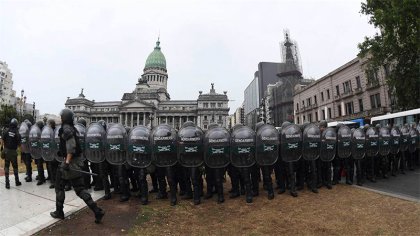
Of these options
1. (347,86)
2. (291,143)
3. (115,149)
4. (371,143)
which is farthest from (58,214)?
(347,86)

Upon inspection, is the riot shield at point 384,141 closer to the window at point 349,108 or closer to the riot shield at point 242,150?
the riot shield at point 242,150

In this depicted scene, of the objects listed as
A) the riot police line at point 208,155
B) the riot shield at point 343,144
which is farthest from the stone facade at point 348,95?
the riot police line at point 208,155

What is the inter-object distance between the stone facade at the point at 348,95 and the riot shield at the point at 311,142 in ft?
72.1

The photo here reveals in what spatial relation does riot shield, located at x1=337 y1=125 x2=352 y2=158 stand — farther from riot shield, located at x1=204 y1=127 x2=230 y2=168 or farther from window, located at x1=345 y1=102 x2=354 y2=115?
window, located at x1=345 y1=102 x2=354 y2=115

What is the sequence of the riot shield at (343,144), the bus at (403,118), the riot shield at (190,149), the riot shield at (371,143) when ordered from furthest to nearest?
the bus at (403,118) < the riot shield at (371,143) < the riot shield at (343,144) < the riot shield at (190,149)

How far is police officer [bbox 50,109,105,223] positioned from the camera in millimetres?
5055

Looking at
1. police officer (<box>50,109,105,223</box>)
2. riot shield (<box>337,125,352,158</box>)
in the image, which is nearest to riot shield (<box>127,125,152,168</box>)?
police officer (<box>50,109,105,223</box>)

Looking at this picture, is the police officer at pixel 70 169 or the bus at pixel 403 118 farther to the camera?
the bus at pixel 403 118

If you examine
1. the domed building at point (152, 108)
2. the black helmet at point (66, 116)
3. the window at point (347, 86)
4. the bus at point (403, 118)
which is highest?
the domed building at point (152, 108)

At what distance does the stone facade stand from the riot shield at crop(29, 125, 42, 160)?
27278mm

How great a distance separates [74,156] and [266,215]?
4142 millimetres

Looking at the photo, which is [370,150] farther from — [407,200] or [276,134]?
[276,134]

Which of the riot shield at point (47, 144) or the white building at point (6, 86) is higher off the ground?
the white building at point (6, 86)

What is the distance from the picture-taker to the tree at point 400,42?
698 inches
